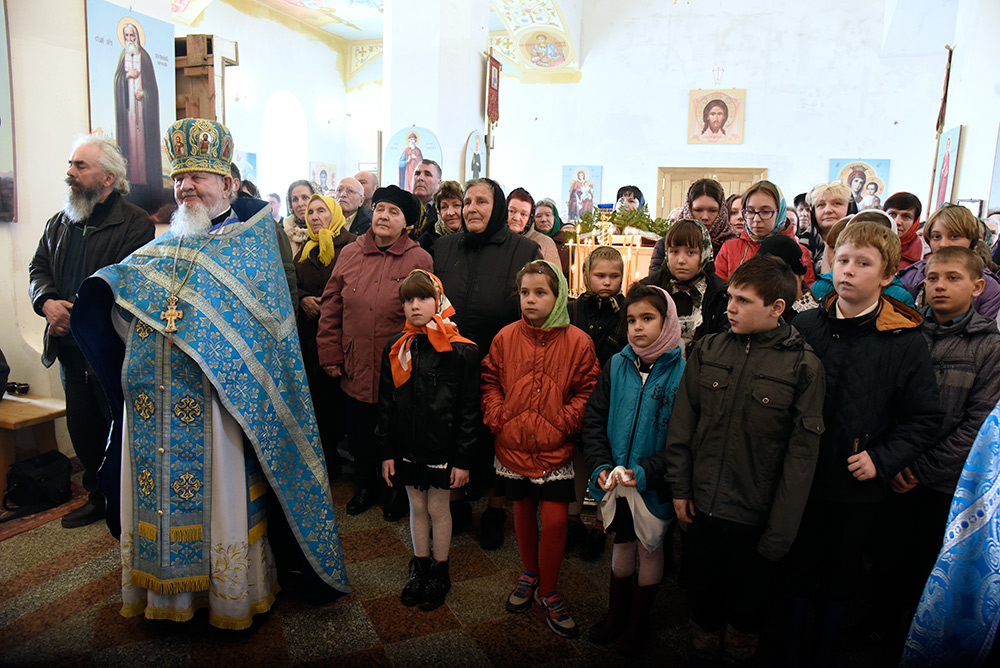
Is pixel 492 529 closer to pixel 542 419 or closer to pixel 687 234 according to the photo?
pixel 542 419

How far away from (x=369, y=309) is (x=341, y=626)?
1.43 m

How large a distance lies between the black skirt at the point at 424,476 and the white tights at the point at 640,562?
70cm

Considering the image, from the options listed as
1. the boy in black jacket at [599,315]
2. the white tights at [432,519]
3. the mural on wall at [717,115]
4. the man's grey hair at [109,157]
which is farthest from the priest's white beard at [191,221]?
the mural on wall at [717,115]

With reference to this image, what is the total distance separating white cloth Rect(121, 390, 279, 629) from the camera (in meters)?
2.15

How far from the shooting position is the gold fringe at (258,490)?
88.2 inches

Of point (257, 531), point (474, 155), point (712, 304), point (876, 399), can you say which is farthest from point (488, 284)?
point (474, 155)

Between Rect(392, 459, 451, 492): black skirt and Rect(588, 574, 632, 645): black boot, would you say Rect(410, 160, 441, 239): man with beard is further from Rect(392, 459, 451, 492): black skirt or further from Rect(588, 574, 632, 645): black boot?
Rect(588, 574, 632, 645): black boot

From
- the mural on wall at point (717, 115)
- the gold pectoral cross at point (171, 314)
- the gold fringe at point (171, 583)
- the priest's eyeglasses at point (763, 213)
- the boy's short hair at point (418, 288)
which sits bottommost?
the gold fringe at point (171, 583)

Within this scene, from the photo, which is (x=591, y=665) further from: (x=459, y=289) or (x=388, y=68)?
(x=388, y=68)

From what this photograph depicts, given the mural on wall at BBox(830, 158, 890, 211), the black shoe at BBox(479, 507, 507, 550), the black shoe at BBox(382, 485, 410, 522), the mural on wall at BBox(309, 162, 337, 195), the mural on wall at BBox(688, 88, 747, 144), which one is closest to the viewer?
the black shoe at BBox(479, 507, 507, 550)

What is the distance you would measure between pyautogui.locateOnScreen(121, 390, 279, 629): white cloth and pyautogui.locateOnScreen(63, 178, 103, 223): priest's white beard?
1.61 meters

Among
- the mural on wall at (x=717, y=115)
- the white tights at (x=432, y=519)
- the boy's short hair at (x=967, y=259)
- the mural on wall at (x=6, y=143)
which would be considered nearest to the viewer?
the boy's short hair at (x=967, y=259)

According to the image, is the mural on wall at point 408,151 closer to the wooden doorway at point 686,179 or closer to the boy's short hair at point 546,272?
the boy's short hair at point 546,272

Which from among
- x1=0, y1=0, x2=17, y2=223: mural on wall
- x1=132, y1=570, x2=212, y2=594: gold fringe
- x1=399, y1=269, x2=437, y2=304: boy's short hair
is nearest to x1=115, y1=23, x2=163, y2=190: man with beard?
x1=0, y1=0, x2=17, y2=223: mural on wall
